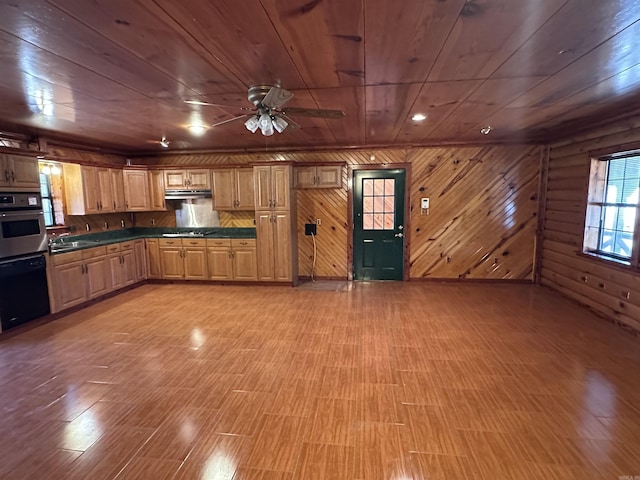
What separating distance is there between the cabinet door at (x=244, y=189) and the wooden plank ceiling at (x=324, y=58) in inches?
77.8

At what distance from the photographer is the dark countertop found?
16.6ft

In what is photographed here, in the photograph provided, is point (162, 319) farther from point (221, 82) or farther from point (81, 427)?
point (221, 82)

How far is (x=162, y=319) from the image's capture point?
430 cm

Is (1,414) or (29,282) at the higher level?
(29,282)

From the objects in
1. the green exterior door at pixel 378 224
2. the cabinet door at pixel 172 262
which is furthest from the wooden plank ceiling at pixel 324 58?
the cabinet door at pixel 172 262

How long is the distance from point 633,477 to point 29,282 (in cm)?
585

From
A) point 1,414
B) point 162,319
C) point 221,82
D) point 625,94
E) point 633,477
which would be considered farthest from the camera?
point 162,319

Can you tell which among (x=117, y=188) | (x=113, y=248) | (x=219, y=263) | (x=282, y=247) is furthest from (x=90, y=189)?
(x=282, y=247)

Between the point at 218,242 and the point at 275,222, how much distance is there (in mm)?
1124

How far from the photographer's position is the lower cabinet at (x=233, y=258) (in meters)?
5.86

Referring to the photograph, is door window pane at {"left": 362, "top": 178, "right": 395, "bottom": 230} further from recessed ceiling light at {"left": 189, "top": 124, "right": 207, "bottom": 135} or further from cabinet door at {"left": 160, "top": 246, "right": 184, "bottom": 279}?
cabinet door at {"left": 160, "top": 246, "right": 184, "bottom": 279}

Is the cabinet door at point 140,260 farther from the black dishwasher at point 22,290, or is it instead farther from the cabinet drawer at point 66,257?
the black dishwasher at point 22,290

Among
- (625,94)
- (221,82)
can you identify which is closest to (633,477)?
(625,94)

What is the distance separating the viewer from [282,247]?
5.77 meters
